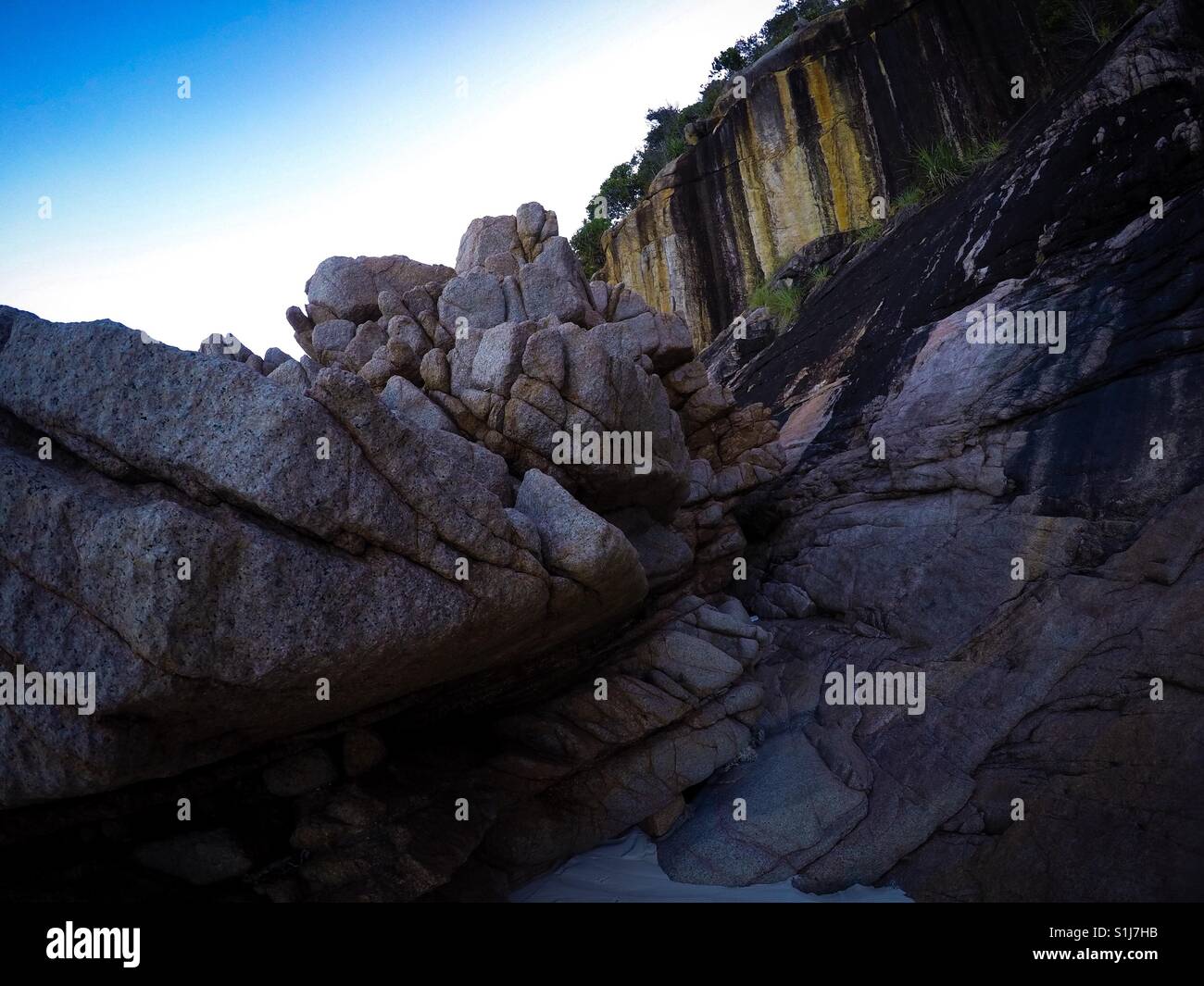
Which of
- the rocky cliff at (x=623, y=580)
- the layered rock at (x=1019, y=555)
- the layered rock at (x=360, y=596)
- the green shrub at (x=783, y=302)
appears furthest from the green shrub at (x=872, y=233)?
the layered rock at (x=360, y=596)

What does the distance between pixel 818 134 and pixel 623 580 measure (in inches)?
1064

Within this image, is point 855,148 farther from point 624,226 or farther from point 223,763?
point 223,763

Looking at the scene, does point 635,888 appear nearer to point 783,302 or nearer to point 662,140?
point 783,302

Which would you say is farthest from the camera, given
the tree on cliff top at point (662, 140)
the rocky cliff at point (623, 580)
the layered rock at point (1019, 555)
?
the tree on cliff top at point (662, 140)

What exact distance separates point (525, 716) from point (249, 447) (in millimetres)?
5868

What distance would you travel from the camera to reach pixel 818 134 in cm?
2953

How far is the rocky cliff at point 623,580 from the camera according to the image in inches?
258

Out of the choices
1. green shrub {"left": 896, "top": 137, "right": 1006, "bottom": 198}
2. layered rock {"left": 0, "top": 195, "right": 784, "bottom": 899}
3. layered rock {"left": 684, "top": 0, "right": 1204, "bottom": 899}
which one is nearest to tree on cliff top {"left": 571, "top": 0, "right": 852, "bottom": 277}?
green shrub {"left": 896, "top": 137, "right": 1006, "bottom": 198}

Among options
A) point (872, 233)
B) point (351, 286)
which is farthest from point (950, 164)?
point (351, 286)

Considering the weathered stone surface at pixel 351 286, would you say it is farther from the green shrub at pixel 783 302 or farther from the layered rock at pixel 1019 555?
the green shrub at pixel 783 302

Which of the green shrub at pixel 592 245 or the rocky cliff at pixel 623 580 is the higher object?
the green shrub at pixel 592 245

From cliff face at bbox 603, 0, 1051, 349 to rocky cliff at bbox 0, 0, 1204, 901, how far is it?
10.2m

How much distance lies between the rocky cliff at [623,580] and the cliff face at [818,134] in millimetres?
10203

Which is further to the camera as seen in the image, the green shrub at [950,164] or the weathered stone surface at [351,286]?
the green shrub at [950,164]
